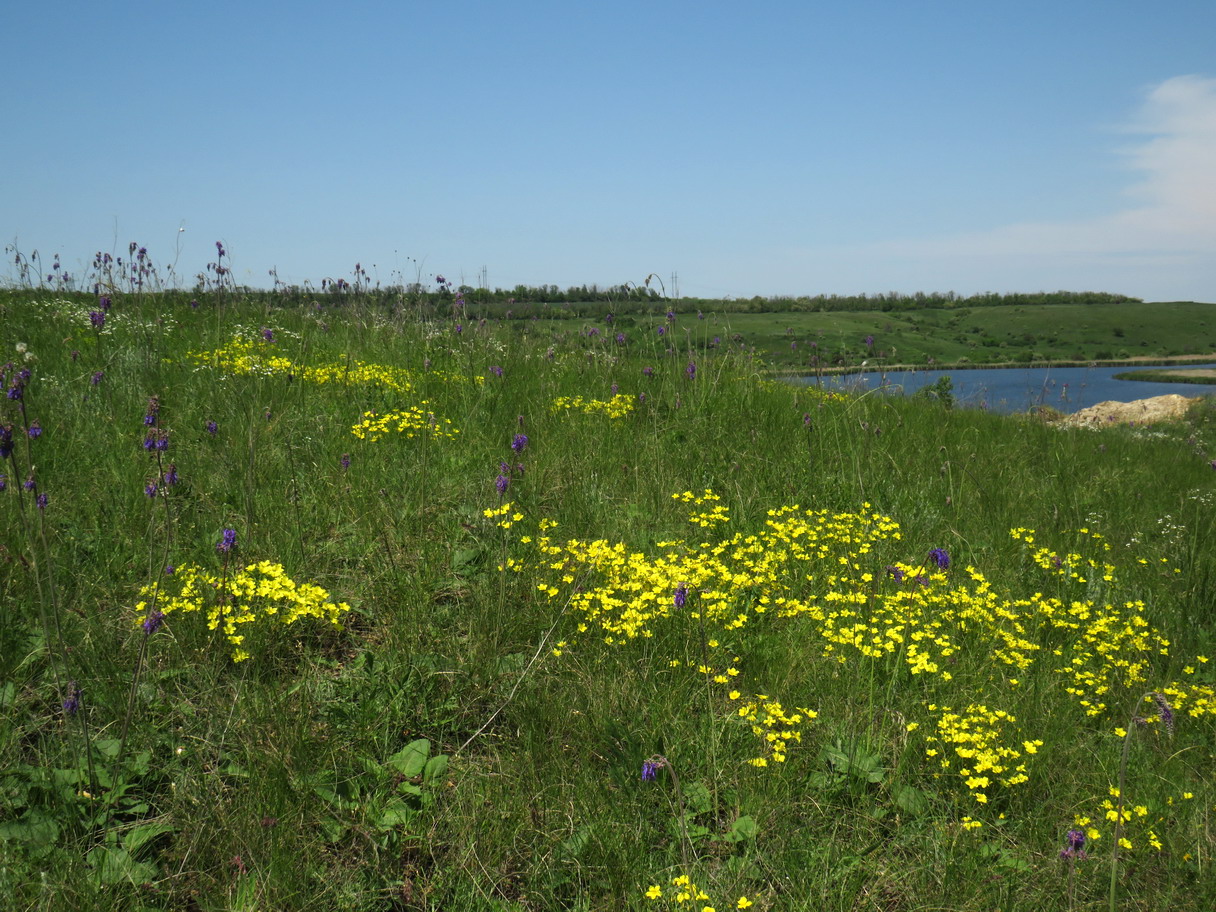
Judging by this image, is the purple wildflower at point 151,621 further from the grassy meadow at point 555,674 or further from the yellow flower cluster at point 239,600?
the yellow flower cluster at point 239,600

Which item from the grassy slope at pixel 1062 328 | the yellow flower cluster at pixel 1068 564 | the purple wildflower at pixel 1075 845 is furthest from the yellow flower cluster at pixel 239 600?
the grassy slope at pixel 1062 328

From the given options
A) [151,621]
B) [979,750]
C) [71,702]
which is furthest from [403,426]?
[979,750]

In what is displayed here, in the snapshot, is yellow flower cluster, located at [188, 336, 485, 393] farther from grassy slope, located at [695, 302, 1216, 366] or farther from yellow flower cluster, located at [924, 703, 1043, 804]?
grassy slope, located at [695, 302, 1216, 366]

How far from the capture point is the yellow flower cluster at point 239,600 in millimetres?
2818

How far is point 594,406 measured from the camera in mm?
6074

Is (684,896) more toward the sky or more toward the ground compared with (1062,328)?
more toward the ground

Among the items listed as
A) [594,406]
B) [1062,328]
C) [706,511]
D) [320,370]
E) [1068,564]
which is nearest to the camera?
[1068,564]

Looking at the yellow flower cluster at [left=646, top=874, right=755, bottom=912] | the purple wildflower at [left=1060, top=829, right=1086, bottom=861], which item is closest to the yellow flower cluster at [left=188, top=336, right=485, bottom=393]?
the yellow flower cluster at [left=646, top=874, right=755, bottom=912]

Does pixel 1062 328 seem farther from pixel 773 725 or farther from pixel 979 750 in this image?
pixel 773 725

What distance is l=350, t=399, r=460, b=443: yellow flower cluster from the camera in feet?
16.0

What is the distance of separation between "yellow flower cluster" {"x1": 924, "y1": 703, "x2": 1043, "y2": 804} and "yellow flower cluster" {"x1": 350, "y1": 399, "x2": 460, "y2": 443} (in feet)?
11.3

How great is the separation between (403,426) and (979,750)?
3866 mm

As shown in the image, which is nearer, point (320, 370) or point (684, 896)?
point (684, 896)

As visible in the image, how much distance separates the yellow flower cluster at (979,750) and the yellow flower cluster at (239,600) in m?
2.47
